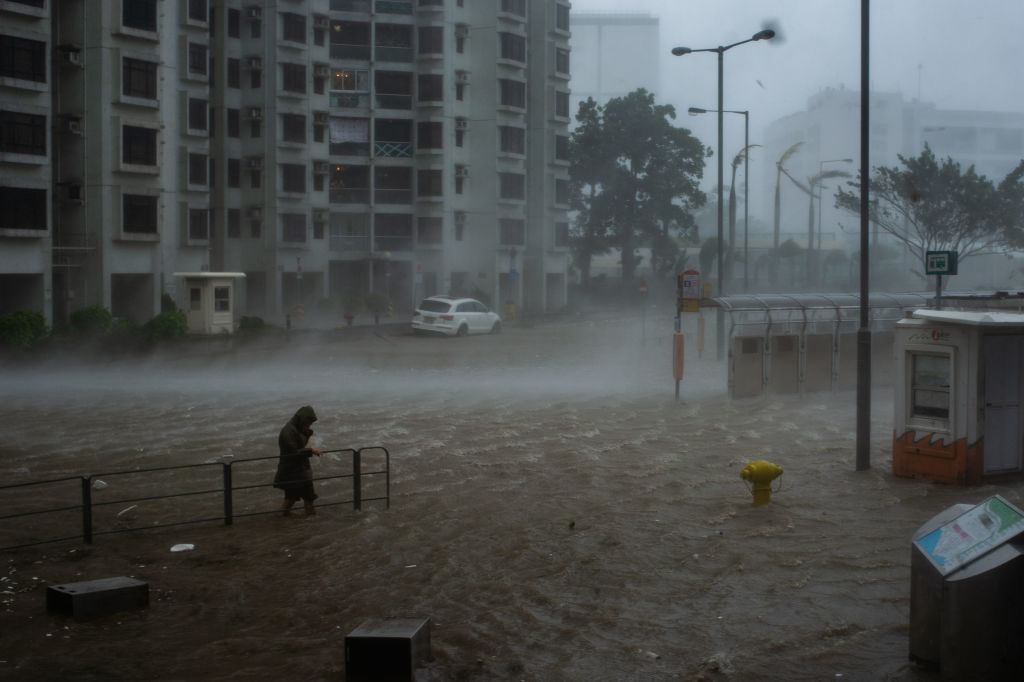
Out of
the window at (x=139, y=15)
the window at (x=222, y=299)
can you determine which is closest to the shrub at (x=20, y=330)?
the window at (x=222, y=299)

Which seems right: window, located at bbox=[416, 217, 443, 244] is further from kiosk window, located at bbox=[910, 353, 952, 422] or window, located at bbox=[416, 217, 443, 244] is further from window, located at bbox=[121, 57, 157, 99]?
kiosk window, located at bbox=[910, 353, 952, 422]

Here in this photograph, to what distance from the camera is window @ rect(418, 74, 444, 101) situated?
5562 cm

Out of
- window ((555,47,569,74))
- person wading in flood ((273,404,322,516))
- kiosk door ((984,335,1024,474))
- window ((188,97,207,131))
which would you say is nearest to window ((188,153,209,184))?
window ((188,97,207,131))

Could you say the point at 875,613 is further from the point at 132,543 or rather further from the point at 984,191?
the point at 984,191

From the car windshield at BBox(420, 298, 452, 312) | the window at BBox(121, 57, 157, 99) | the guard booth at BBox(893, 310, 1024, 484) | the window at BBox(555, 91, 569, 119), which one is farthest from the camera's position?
the window at BBox(555, 91, 569, 119)

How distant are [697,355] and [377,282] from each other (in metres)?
28.3

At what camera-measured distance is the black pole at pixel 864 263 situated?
14.0 m

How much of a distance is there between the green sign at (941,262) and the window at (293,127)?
1629 inches

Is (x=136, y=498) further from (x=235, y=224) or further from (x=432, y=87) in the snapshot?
(x=432, y=87)

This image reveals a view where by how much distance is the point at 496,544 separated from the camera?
11.0 meters

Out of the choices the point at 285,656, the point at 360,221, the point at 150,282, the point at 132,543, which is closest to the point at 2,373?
the point at 150,282

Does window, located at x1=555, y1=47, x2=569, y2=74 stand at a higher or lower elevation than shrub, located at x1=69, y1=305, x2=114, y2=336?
higher

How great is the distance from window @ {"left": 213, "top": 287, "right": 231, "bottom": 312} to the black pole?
27.1 metres

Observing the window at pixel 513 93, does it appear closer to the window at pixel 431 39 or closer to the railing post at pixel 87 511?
the window at pixel 431 39
